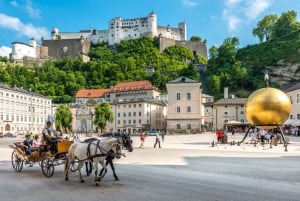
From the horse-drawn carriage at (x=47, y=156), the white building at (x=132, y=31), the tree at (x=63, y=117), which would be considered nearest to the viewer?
the horse-drawn carriage at (x=47, y=156)

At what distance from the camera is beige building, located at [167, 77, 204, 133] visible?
67812 mm

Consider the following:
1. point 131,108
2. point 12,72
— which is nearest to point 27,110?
point 131,108

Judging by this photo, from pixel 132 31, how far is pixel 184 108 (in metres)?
92.4

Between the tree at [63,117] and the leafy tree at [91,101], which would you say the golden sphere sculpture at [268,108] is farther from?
the leafy tree at [91,101]

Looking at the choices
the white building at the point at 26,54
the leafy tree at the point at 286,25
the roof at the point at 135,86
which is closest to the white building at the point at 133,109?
the roof at the point at 135,86

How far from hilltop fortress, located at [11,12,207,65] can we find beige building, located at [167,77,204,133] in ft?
256

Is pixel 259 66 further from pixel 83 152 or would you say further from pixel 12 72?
pixel 83 152

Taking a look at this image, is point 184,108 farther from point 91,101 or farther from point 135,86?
point 91,101

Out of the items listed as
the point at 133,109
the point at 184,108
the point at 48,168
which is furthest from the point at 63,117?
the point at 48,168

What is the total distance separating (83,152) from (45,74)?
125859 mm

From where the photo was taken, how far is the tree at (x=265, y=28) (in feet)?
441

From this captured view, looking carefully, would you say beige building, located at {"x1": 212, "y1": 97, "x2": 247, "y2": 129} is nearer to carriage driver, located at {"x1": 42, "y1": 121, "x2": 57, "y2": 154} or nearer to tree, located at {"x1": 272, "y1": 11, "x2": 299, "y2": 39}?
tree, located at {"x1": 272, "y1": 11, "x2": 299, "y2": 39}

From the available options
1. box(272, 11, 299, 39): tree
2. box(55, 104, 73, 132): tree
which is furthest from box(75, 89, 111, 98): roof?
box(272, 11, 299, 39): tree

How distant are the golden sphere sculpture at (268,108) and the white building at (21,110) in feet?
280
